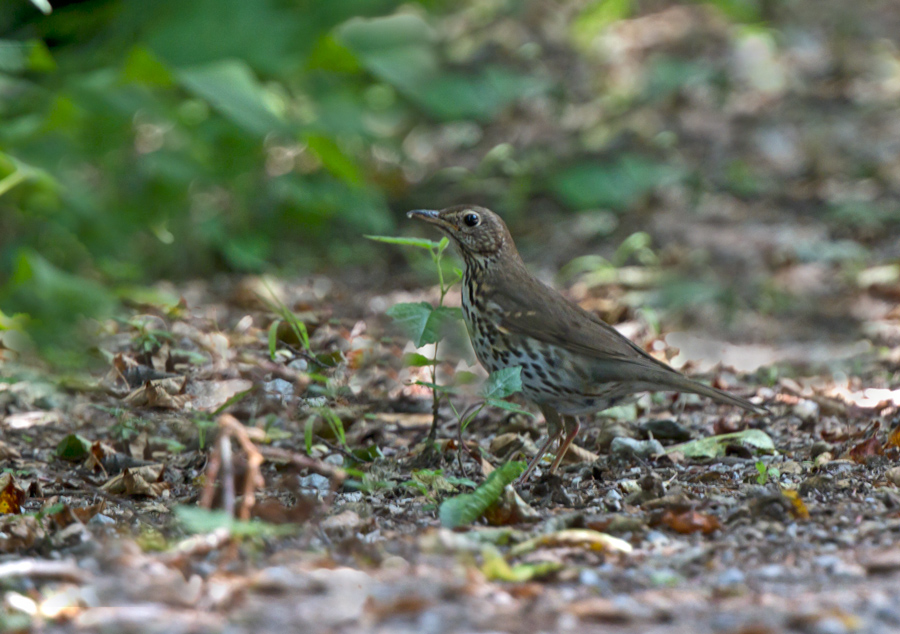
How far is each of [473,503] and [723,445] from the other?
1348 millimetres

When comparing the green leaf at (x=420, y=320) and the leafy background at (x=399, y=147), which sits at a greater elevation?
the leafy background at (x=399, y=147)

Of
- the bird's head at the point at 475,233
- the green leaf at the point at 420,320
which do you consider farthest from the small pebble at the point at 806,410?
the green leaf at the point at 420,320

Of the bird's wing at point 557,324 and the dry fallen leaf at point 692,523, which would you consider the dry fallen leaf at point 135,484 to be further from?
the dry fallen leaf at point 692,523

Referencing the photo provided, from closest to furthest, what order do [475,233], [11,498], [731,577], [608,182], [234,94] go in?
[731,577], [11,498], [475,233], [234,94], [608,182]

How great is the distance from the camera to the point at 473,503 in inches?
116

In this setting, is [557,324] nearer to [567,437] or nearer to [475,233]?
[567,437]

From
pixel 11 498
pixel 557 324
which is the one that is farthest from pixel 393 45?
pixel 11 498

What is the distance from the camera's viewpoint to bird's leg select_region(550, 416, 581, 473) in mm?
3764

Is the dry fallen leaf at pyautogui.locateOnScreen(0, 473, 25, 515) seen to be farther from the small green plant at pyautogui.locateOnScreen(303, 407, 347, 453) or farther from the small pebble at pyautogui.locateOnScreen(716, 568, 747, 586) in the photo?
the small pebble at pyautogui.locateOnScreen(716, 568, 747, 586)

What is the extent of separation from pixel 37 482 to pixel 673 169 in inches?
267

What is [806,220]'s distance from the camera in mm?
8508

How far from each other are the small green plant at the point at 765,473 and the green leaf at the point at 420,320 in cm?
114

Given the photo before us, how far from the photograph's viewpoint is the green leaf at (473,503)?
115 inches

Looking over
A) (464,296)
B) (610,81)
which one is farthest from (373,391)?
(610,81)
